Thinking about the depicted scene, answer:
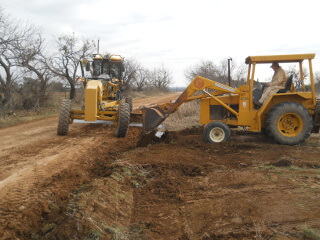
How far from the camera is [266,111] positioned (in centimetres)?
755

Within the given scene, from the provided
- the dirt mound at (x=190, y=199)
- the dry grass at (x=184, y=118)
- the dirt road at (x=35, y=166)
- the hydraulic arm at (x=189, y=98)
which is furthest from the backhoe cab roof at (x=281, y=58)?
the dirt road at (x=35, y=166)

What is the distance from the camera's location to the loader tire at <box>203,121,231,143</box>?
294 inches

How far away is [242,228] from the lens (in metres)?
3.12

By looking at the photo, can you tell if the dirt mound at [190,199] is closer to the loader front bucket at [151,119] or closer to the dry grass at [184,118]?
the loader front bucket at [151,119]

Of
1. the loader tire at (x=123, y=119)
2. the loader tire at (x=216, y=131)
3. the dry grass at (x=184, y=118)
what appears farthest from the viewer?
the dry grass at (x=184, y=118)

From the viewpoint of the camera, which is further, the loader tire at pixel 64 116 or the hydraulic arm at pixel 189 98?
the loader tire at pixel 64 116

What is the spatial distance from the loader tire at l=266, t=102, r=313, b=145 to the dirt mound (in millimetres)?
898

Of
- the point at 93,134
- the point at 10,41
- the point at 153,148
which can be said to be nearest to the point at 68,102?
the point at 93,134

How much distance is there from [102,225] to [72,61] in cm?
Answer: 2007

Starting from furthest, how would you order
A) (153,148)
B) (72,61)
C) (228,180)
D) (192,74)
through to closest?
1. (192,74)
2. (72,61)
3. (153,148)
4. (228,180)


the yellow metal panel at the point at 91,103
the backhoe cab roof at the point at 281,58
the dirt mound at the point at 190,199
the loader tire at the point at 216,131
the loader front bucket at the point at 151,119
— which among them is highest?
the backhoe cab roof at the point at 281,58

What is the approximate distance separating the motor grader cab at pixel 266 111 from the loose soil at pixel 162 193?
49 cm

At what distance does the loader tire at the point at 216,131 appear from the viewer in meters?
7.48

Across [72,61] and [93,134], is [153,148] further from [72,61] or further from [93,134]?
[72,61]
